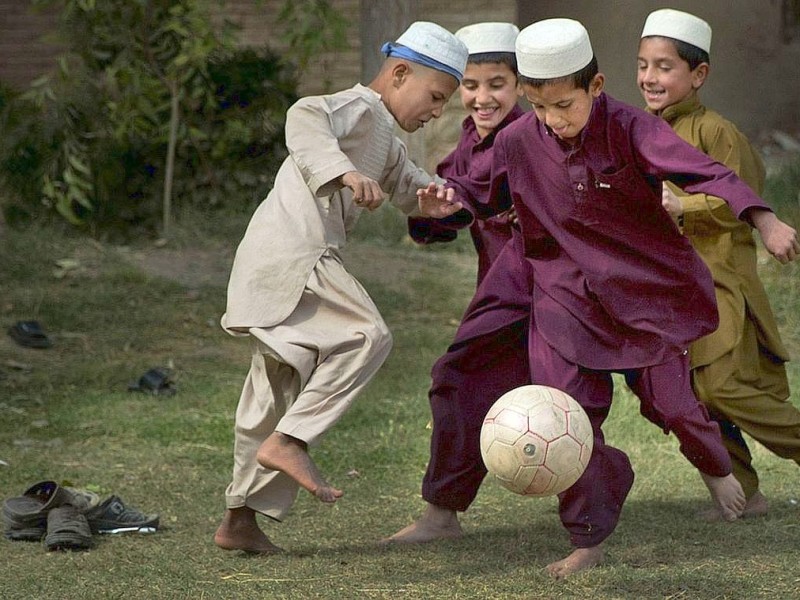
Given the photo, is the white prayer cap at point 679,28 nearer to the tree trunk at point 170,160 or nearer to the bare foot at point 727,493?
the bare foot at point 727,493

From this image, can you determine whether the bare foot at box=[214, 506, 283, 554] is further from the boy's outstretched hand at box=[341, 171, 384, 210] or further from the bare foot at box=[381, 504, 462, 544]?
the boy's outstretched hand at box=[341, 171, 384, 210]

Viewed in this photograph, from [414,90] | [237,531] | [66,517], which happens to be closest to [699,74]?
[414,90]

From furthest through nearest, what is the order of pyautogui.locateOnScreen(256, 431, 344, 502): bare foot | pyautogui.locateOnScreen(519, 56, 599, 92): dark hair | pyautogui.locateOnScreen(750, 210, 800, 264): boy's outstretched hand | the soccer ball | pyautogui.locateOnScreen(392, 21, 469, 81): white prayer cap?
pyautogui.locateOnScreen(392, 21, 469, 81): white prayer cap < pyautogui.locateOnScreen(519, 56, 599, 92): dark hair < pyautogui.locateOnScreen(256, 431, 344, 502): bare foot < the soccer ball < pyautogui.locateOnScreen(750, 210, 800, 264): boy's outstretched hand

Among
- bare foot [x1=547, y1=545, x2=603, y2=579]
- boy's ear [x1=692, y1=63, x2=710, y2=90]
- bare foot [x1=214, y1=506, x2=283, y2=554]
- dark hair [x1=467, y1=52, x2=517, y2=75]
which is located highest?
dark hair [x1=467, y1=52, x2=517, y2=75]

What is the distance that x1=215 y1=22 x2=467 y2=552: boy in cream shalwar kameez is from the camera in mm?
4062

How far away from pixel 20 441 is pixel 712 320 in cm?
328

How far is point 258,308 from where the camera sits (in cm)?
418

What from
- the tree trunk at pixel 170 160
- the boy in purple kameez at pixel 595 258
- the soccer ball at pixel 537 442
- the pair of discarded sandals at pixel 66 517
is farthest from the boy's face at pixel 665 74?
the tree trunk at pixel 170 160

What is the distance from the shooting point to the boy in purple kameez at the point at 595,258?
402 centimetres

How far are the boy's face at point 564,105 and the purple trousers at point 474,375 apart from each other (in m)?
0.56

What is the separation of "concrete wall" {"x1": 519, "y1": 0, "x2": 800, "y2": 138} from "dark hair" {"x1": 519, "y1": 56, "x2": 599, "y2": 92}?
29.1 feet

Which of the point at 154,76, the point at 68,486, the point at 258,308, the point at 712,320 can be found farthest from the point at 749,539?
the point at 154,76

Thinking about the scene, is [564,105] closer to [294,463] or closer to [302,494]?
[294,463]

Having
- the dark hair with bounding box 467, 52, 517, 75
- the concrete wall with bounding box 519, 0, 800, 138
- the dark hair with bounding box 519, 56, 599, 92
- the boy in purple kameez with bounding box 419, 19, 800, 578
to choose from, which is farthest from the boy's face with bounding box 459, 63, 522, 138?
the concrete wall with bounding box 519, 0, 800, 138
